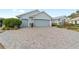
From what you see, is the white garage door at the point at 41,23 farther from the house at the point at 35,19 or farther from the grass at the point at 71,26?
the grass at the point at 71,26

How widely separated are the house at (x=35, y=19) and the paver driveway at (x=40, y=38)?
5cm

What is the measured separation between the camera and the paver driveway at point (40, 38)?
49.9 inches

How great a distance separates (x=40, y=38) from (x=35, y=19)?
17 cm

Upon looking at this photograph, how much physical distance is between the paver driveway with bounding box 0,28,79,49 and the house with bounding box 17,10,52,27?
0.15ft

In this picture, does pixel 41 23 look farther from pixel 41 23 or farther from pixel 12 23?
pixel 12 23

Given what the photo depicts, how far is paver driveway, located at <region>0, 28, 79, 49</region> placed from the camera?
1267 mm

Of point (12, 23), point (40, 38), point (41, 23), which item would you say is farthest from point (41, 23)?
point (12, 23)

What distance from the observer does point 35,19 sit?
1.28 m

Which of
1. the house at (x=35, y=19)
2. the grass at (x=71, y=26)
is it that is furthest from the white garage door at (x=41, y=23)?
the grass at (x=71, y=26)

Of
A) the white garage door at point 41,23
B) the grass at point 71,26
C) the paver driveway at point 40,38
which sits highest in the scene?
the white garage door at point 41,23
